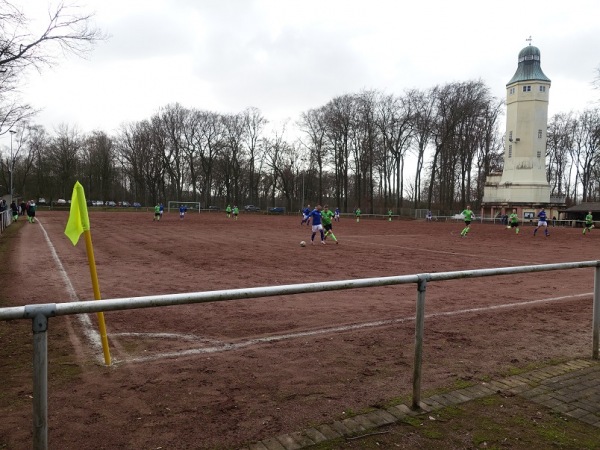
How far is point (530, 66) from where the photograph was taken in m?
58.1

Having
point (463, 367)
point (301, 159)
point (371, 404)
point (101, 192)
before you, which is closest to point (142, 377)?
point (371, 404)

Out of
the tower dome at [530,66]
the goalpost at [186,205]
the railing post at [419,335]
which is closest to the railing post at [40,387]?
the railing post at [419,335]

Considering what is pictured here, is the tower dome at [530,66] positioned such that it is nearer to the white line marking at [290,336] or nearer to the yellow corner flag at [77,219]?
the white line marking at [290,336]

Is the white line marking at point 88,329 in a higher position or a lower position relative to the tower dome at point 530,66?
lower

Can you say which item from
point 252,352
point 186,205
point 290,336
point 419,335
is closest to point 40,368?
point 419,335

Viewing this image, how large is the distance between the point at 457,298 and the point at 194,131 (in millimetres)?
77891

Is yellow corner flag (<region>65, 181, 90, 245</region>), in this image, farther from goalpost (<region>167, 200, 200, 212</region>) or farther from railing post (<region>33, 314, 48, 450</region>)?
goalpost (<region>167, 200, 200, 212</region>)

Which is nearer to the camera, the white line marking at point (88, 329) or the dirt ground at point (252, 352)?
the dirt ground at point (252, 352)

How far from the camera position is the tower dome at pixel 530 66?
189 feet

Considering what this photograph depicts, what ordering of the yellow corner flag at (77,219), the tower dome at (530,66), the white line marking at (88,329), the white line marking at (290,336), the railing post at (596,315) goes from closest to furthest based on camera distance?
the yellow corner flag at (77,219), the railing post at (596,315), the white line marking at (290,336), the white line marking at (88,329), the tower dome at (530,66)

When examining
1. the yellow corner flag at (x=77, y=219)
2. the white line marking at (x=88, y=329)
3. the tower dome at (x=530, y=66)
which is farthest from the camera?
the tower dome at (x=530, y=66)

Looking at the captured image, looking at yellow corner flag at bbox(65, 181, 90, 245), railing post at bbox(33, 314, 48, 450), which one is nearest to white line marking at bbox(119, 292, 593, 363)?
yellow corner flag at bbox(65, 181, 90, 245)

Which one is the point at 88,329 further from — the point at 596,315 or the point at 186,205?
the point at 186,205

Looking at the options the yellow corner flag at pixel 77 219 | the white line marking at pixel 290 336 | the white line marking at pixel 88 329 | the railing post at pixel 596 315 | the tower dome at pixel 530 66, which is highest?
the tower dome at pixel 530 66
